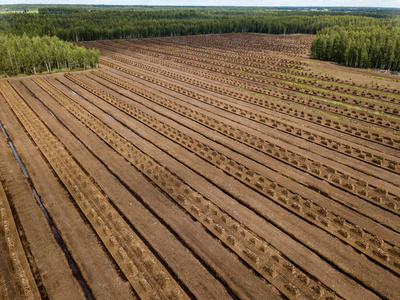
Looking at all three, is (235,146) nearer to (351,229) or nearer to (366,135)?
(351,229)

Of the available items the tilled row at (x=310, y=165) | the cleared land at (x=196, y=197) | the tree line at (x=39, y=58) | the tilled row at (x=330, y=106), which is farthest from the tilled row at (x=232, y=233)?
the tree line at (x=39, y=58)

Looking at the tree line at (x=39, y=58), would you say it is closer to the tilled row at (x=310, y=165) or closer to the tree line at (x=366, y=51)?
the tilled row at (x=310, y=165)

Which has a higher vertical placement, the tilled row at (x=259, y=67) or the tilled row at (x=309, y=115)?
the tilled row at (x=259, y=67)

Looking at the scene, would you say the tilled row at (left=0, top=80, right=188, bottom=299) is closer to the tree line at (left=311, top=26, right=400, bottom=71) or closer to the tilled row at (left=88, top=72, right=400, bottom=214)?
the tilled row at (left=88, top=72, right=400, bottom=214)

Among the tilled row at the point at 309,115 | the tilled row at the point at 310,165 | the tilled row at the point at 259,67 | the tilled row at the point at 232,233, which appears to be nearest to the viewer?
the tilled row at the point at 232,233

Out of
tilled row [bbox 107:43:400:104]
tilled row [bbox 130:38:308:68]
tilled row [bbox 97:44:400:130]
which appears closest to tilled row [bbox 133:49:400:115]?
tilled row [bbox 107:43:400:104]

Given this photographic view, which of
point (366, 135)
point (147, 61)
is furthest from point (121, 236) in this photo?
point (147, 61)

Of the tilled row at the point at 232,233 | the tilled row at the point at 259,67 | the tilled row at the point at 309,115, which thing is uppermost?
the tilled row at the point at 259,67
